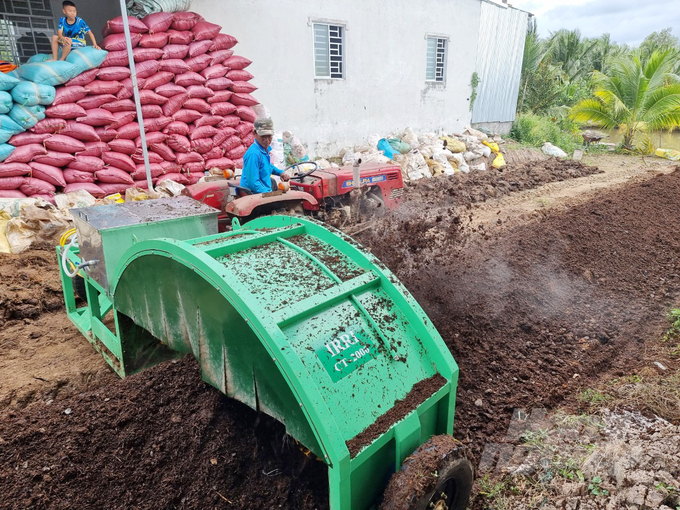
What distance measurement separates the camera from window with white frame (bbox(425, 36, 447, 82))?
1508cm

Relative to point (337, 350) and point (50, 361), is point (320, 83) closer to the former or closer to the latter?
point (50, 361)

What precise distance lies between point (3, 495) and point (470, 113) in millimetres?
17164

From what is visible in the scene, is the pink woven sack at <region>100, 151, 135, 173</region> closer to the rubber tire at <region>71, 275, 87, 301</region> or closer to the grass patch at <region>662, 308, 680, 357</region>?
the rubber tire at <region>71, 275, 87, 301</region>

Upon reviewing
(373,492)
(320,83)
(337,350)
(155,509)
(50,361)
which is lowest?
(50,361)

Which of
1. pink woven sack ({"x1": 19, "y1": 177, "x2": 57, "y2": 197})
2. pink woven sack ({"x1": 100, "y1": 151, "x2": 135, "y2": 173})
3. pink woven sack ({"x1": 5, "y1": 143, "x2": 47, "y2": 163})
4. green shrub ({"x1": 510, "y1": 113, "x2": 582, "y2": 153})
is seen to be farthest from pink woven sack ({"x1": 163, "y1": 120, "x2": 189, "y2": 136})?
green shrub ({"x1": 510, "y1": 113, "x2": 582, "y2": 153})

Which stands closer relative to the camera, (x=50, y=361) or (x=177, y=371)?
(x=177, y=371)

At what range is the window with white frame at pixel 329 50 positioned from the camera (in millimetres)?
11859

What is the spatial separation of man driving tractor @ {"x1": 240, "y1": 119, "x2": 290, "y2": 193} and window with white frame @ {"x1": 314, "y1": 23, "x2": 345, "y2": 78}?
25.6 ft

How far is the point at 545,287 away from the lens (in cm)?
533

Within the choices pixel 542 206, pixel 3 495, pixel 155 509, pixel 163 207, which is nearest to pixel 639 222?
pixel 542 206

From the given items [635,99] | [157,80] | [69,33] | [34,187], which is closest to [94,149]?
[34,187]

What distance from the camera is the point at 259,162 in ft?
15.9

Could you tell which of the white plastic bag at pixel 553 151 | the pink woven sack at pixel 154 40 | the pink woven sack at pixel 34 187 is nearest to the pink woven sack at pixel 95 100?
the pink woven sack at pixel 154 40

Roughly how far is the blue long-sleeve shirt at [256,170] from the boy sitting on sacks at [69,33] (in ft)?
14.9
